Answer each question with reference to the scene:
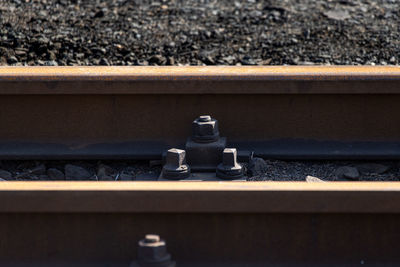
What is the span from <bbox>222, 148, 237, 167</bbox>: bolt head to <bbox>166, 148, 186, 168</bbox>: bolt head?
0.25 metres

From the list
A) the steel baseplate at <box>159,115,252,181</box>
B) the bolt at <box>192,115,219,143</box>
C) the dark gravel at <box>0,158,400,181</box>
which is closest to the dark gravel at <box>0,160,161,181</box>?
the dark gravel at <box>0,158,400,181</box>

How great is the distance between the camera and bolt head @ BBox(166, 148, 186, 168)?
3.92 metres

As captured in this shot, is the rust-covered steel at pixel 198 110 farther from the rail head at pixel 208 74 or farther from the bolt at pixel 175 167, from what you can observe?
the bolt at pixel 175 167

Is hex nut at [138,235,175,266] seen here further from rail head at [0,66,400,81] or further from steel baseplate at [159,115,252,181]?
rail head at [0,66,400,81]

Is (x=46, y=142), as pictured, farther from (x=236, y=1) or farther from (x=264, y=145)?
(x=236, y=1)

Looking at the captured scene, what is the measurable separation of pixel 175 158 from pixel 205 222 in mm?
756

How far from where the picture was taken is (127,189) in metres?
3.16

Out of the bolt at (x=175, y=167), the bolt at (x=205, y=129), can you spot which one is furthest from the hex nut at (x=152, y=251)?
the bolt at (x=205, y=129)

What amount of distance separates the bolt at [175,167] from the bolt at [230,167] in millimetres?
215

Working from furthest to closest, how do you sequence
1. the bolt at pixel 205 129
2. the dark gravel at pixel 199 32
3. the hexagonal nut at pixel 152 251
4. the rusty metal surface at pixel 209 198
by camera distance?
the dark gravel at pixel 199 32 < the bolt at pixel 205 129 < the rusty metal surface at pixel 209 198 < the hexagonal nut at pixel 152 251

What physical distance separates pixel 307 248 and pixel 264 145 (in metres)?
1.18

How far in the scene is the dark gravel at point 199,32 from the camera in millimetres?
5457

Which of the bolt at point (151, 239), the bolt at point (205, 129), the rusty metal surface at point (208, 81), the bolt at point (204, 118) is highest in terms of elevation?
the rusty metal surface at point (208, 81)

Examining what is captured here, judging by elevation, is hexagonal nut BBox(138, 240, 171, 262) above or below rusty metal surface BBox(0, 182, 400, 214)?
below
